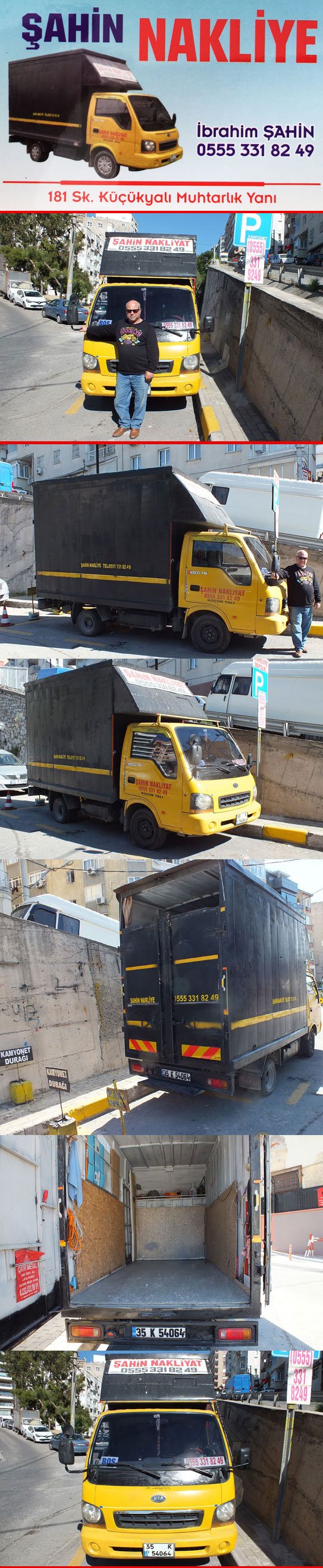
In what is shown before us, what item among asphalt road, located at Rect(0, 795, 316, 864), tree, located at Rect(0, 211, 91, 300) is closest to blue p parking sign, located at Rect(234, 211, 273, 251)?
tree, located at Rect(0, 211, 91, 300)

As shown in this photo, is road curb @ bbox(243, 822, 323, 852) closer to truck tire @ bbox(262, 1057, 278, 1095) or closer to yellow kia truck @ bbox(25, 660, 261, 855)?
yellow kia truck @ bbox(25, 660, 261, 855)

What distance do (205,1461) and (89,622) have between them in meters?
5.28

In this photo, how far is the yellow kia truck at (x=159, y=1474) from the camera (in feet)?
20.5

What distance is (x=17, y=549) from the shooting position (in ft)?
25.2

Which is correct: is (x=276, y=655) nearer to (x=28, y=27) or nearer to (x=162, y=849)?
(x=162, y=849)

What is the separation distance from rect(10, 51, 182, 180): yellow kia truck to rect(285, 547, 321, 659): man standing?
3.08 m

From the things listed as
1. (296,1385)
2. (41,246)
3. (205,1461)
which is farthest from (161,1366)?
(41,246)

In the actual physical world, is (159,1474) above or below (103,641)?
below

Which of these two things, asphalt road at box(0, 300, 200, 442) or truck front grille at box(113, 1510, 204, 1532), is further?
asphalt road at box(0, 300, 200, 442)

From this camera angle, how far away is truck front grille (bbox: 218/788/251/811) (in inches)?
286

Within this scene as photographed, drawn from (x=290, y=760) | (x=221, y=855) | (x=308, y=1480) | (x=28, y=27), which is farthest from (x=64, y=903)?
(x=28, y=27)

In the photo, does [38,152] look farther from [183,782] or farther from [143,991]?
[143,991]

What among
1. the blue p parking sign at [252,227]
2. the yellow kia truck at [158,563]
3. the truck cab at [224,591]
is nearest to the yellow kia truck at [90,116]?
the blue p parking sign at [252,227]

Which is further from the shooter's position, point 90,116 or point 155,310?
point 90,116
